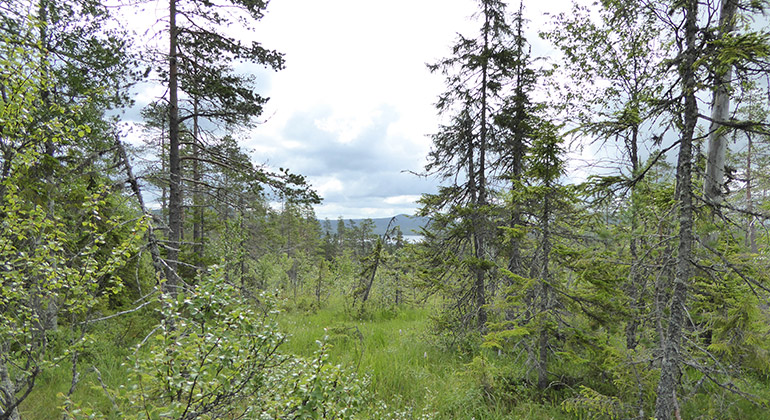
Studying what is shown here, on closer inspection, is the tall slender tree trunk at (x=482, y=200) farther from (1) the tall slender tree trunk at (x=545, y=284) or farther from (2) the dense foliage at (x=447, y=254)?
(1) the tall slender tree trunk at (x=545, y=284)

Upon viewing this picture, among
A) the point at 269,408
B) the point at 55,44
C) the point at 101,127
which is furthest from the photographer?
the point at 101,127

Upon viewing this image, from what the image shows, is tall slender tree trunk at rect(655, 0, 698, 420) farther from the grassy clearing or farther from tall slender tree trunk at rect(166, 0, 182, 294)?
tall slender tree trunk at rect(166, 0, 182, 294)

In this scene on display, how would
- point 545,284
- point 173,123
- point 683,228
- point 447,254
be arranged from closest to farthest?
point 683,228 < point 545,284 < point 173,123 < point 447,254

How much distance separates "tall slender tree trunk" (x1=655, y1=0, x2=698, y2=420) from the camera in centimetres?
358

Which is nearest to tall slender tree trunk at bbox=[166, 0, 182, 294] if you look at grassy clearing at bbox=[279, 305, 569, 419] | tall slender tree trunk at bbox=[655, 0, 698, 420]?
grassy clearing at bbox=[279, 305, 569, 419]

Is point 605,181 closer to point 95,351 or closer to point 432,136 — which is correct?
point 432,136

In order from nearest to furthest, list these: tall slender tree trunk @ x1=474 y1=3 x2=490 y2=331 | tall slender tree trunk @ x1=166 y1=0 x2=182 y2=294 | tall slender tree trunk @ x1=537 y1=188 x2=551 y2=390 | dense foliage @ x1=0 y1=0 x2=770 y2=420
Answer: dense foliage @ x1=0 y1=0 x2=770 y2=420
tall slender tree trunk @ x1=537 y1=188 x2=551 y2=390
tall slender tree trunk @ x1=166 y1=0 x2=182 y2=294
tall slender tree trunk @ x1=474 y1=3 x2=490 y2=331

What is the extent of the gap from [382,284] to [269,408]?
51.7ft

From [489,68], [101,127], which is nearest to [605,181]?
[489,68]

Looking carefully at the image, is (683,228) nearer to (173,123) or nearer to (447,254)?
(447,254)

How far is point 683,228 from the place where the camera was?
11.9 feet

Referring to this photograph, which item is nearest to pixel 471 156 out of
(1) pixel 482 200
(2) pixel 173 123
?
(1) pixel 482 200

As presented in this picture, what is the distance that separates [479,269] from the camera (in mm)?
9500

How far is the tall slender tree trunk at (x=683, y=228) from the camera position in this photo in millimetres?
3582
